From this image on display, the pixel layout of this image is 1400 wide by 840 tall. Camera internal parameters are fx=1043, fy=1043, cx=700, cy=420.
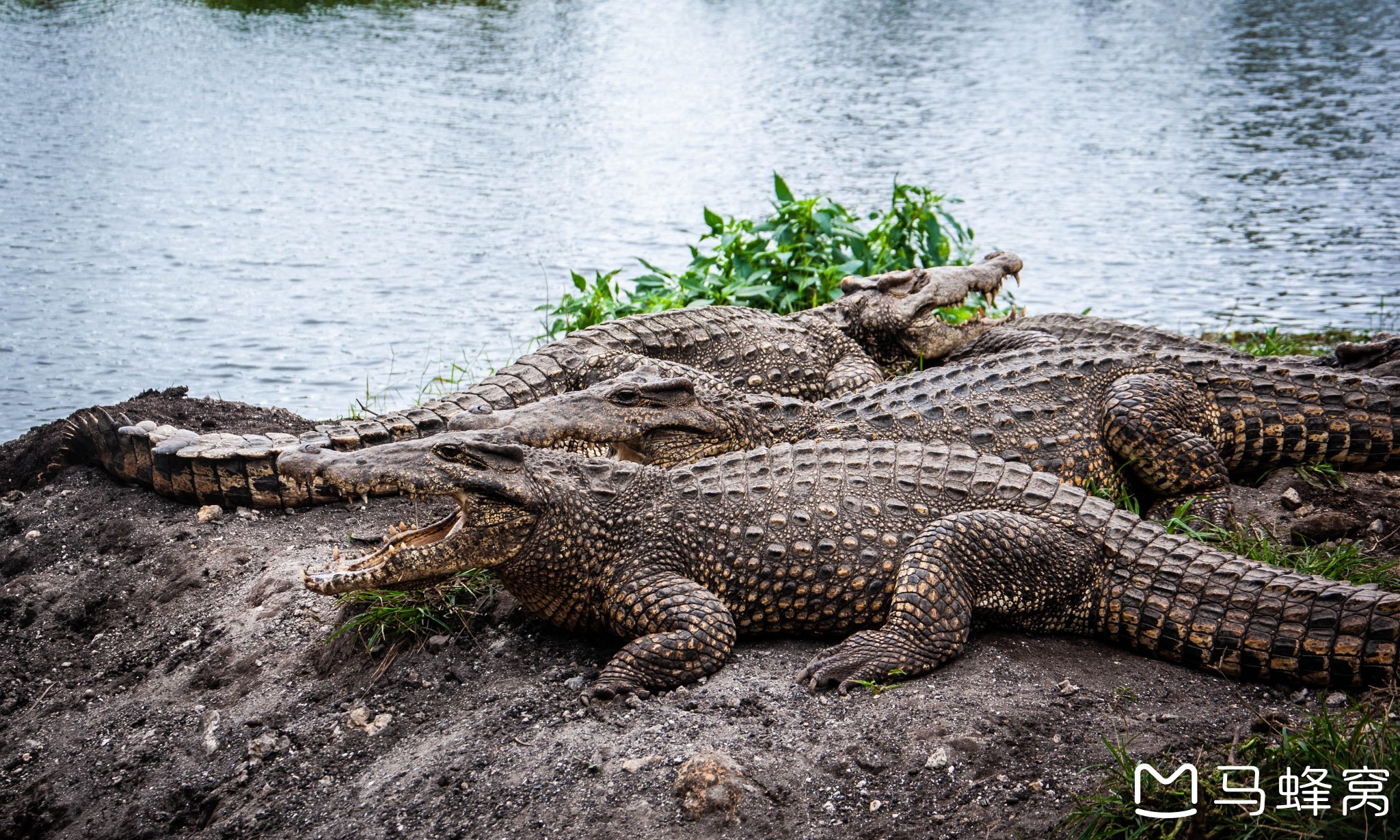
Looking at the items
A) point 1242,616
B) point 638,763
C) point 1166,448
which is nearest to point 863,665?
point 638,763

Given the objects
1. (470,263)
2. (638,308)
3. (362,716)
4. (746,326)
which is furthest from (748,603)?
(470,263)

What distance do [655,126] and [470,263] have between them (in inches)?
176

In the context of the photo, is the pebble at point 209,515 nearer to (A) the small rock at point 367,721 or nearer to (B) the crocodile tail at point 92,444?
(B) the crocodile tail at point 92,444

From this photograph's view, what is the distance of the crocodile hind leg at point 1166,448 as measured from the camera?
14.1ft

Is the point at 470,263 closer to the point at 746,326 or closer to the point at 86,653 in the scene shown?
the point at 746,326

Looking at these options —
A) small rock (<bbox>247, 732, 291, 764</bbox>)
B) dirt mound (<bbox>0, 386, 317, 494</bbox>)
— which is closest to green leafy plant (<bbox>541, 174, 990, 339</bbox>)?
dirt mound (<bbox>0, 386, 317, 494</bbox>)

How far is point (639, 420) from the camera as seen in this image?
177 inches

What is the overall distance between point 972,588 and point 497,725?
156 centimetres

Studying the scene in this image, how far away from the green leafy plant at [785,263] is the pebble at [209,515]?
2.70 metres

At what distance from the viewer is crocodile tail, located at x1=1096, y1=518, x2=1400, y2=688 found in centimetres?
295

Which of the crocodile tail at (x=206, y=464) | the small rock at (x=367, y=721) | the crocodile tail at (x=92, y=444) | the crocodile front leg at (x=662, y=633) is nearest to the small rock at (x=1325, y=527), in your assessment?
the crocodile front leg at (x=662, y=633)

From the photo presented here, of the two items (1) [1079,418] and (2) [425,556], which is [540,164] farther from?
(2) [425,556]

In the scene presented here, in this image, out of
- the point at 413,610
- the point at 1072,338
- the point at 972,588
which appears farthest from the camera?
the point at 1072,338

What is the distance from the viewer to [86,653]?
4.15m
